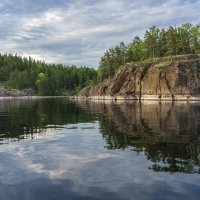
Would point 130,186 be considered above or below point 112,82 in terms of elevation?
below

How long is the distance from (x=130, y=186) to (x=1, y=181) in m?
5.80

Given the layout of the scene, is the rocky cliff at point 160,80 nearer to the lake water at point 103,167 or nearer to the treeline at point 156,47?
the treeline at point 156,47

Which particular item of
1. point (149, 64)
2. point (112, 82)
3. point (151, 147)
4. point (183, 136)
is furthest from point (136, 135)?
point (112, 82)

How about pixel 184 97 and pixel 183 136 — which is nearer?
pixel 183 136

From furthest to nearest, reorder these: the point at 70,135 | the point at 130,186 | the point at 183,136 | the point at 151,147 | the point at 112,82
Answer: the point at 112,82 < the point at 70,135 < the point at 183,136 < the point at 151,147 < the point at 130,186

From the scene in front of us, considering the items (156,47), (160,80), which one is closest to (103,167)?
(160,80)

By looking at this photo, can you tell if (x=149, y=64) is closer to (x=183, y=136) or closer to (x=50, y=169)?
(x=183, y=136)

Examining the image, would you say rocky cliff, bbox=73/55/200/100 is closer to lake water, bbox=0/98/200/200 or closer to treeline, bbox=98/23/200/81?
treeline, bbox=98/23/200/81

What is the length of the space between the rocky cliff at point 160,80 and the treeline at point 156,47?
17271 millimetres

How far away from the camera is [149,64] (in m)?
125

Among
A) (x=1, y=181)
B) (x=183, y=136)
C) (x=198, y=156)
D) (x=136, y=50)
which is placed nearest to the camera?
(x=1, y=181)

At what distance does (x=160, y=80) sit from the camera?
11344cm

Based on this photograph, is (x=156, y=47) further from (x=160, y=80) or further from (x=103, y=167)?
(x=103, y=167)

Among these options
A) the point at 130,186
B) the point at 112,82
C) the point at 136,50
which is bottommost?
the point at 130,186
